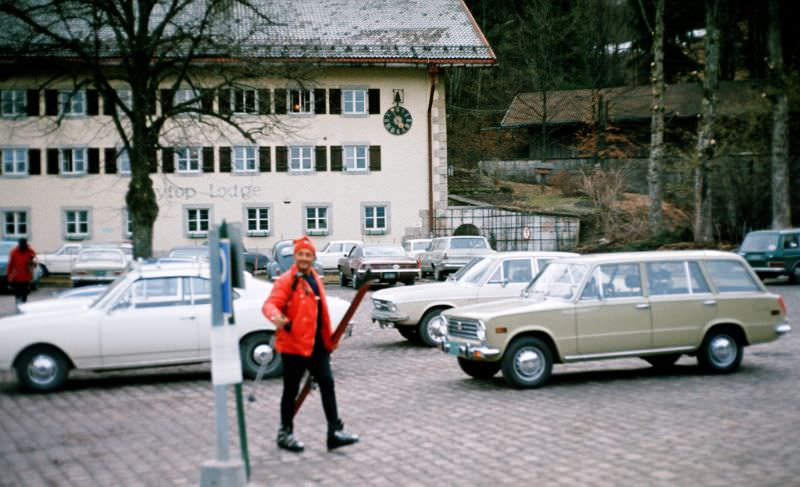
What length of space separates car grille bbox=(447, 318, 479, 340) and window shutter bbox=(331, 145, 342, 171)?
3515 centimetres

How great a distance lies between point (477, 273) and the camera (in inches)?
662

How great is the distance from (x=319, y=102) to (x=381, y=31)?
193 inches

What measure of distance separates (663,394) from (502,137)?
60002 mm

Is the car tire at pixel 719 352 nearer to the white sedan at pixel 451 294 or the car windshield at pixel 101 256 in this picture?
the white sedan at pixel 451 294

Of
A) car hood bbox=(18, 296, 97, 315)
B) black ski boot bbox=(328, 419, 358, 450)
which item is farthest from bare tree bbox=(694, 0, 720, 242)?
black ski boot bbox=(328, 419, 358, 450)

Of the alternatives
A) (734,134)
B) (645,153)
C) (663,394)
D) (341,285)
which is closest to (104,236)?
(341,285)

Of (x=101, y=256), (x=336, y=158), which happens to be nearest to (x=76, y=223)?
(x=336, y=158)

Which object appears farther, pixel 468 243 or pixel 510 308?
pixel 468 243

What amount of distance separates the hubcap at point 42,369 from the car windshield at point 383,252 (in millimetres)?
20023

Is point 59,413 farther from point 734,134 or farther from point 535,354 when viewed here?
point 734,134

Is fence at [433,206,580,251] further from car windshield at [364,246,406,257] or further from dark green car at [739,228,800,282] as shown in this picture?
dark green car at [739,228,800,282]

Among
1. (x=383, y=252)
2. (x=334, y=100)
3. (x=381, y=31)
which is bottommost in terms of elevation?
(x=383, y=252)

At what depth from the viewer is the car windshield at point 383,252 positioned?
3167 centimetres

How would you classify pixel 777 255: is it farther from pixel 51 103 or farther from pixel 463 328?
pixel 51 103
